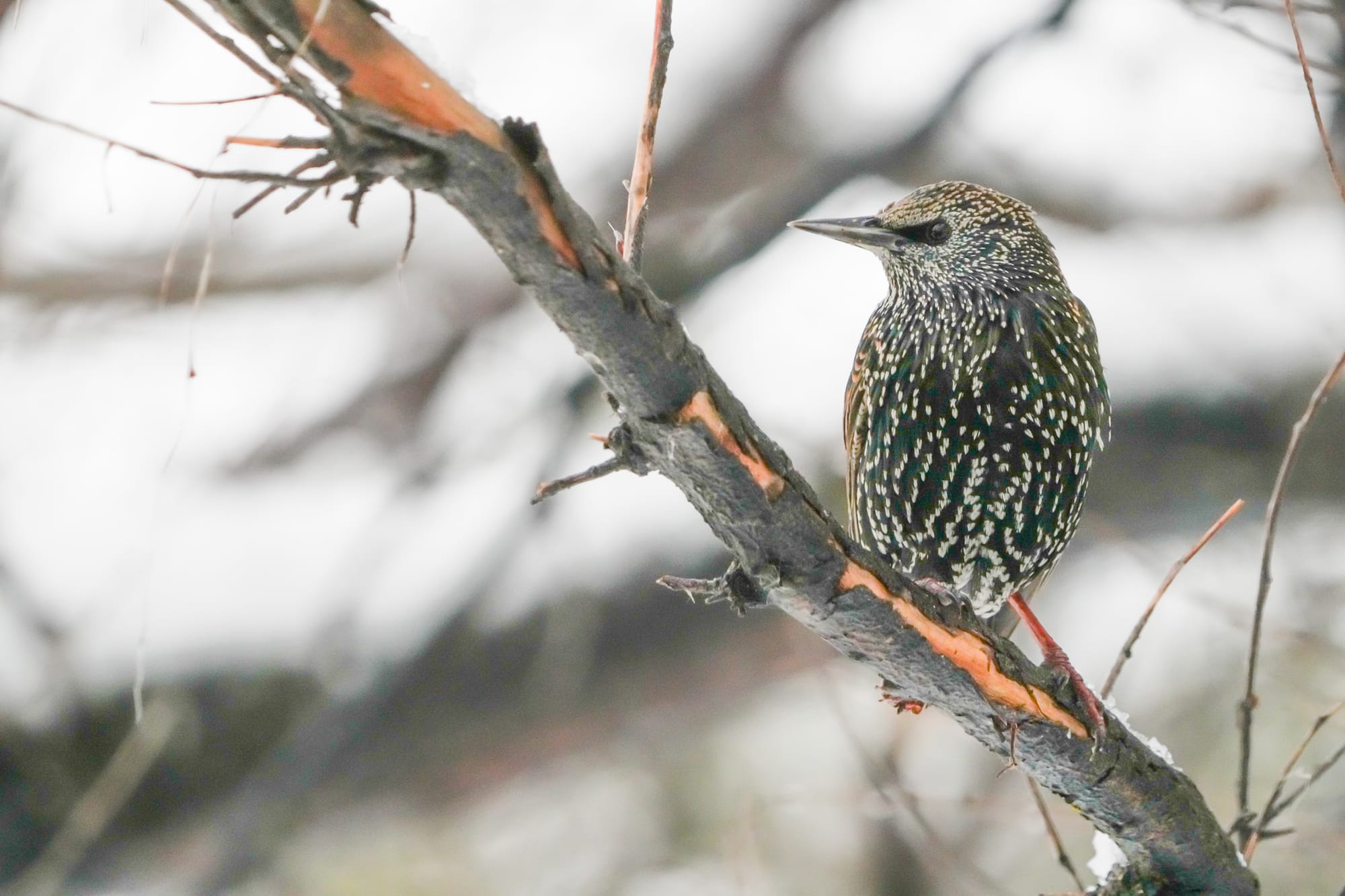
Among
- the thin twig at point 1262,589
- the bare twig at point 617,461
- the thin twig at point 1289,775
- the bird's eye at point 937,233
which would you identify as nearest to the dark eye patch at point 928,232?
the bird's eye at point 937,233

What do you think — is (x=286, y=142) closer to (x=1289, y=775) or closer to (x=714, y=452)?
(x=714, y=452)

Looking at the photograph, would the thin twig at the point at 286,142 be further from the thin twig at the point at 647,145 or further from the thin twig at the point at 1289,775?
the thin twig at the point at 1289,775

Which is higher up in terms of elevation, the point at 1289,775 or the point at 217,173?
the point at 217,173

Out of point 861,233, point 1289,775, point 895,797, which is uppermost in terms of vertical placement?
point 861,233

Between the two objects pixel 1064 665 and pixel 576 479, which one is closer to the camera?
pixel 576 479

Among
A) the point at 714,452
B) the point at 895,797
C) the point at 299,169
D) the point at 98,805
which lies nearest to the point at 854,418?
the point at 895,797

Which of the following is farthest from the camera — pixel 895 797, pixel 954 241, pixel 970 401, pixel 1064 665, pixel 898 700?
pixel 895 797

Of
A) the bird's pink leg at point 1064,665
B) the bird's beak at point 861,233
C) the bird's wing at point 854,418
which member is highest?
the bird's beak at point 861,233

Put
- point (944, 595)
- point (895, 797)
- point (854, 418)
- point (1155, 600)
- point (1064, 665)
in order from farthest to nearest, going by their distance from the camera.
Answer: point (895, 797)
point (854, 418)
point (1064, 665)
point (1155, 600)
point (944, 595)
